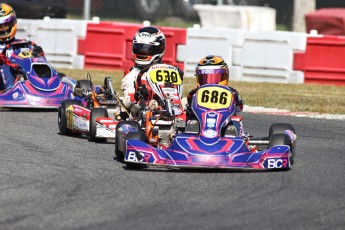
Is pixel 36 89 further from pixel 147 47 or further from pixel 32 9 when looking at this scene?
pixel 32 9

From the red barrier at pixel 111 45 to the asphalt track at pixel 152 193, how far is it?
296 inches

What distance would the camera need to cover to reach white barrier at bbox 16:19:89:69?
57.9 ft

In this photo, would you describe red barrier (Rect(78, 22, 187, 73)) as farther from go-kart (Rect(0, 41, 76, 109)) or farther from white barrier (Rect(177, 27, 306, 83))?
go-kart (Rect(0, 41, 76, 109))

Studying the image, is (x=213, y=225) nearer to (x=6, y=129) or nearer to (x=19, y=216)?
(x=19, y=216)

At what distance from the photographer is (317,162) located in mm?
8414

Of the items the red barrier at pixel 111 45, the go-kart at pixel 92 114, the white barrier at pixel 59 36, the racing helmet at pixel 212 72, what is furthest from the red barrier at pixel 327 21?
the racing helmet at pixel 212 72

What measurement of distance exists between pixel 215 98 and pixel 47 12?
14792 millimetres

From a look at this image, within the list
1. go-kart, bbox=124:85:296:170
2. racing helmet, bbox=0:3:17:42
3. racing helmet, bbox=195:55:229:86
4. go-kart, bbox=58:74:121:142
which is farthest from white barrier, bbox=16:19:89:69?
go-kart, bbox=124:85:296:170

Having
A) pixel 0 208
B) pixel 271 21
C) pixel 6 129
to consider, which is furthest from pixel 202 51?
pixel 0 208

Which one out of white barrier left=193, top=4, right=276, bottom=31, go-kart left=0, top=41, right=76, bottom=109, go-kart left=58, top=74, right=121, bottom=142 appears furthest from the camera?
white barrier left=193, top=4, right=276, bottom=31

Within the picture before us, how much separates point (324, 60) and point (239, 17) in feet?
16.7

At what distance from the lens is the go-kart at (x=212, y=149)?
7.47m

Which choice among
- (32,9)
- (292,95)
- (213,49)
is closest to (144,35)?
(292,95)

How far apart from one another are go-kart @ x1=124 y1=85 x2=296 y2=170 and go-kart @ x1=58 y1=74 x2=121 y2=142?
1456mm
